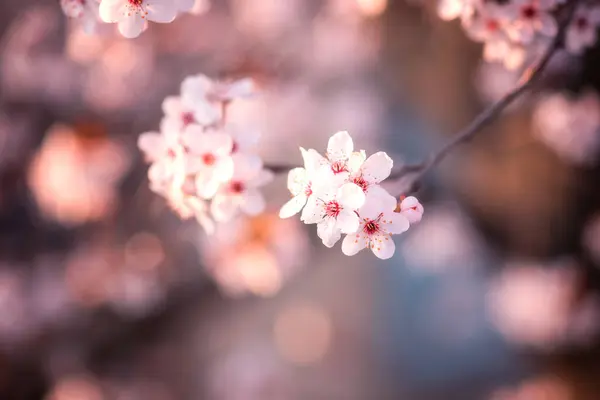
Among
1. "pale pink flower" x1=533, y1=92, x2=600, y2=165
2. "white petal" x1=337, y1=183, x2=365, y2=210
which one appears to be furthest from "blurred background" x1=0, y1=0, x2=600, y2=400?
"white petal" x1=337, y1=183, x2=365, y2=210

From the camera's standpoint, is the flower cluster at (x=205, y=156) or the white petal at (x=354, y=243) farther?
the flower cluster at (x=205, y=156)

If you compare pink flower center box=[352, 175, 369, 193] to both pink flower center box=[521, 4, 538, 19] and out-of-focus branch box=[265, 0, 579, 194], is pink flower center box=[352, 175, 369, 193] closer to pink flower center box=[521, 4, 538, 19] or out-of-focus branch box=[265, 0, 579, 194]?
out-of-focus branch box=[265, 0, 579, 194]

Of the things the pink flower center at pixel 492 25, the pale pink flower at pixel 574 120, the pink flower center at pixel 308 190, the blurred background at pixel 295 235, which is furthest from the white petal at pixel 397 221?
the pale pink flower at pixel 574 120

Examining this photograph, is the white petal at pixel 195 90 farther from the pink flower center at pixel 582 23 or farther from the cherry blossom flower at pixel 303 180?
the pink flower center at pixel 582 23

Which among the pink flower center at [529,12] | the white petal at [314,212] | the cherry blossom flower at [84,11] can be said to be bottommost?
the white petal at [314,212]

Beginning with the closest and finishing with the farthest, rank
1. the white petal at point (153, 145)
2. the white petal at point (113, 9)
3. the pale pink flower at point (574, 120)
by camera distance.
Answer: the white petal at point (113, 9) → the white petal at point (153, 145) → the pale pink flower at point (574, 120)

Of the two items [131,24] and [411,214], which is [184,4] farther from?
[411,214]

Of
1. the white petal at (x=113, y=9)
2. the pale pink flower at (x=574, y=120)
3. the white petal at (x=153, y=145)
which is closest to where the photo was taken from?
the white petal at (x=113, y=9)
